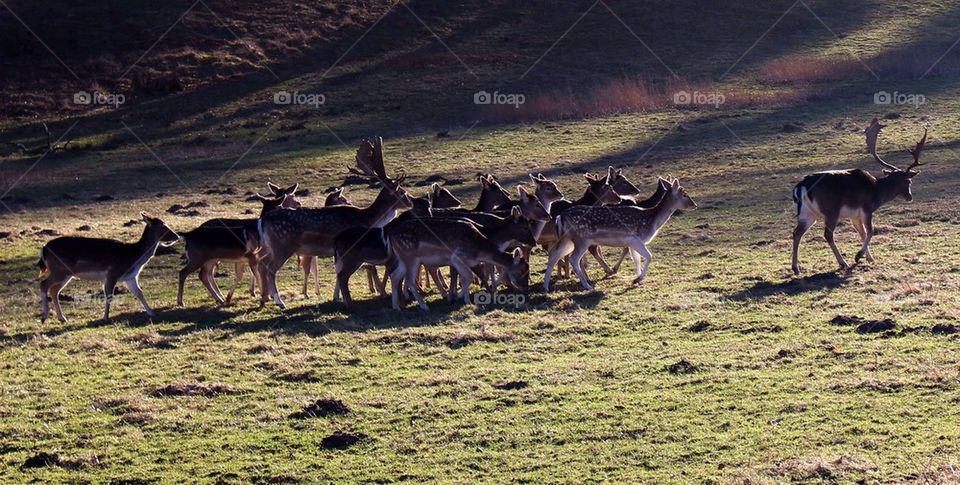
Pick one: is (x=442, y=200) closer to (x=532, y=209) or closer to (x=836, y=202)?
(x=532, y=209)

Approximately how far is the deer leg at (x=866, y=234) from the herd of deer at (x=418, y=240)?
2 centimetres

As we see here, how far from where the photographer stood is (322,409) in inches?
465

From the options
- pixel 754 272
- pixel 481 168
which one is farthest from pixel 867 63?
pixel 754 272

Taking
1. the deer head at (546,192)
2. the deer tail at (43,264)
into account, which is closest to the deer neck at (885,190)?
the deer head at (546,192)

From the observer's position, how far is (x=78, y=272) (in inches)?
663

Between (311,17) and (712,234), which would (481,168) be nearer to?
(712,234)

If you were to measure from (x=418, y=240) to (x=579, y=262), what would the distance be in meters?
2.32

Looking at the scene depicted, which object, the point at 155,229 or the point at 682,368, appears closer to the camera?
the point at 682,368

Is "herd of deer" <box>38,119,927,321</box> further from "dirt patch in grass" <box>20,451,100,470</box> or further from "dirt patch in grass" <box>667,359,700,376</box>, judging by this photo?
"dirt patch in grass" <box>20,451,100,470</box>

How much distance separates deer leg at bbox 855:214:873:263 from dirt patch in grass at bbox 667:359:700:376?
5802mm

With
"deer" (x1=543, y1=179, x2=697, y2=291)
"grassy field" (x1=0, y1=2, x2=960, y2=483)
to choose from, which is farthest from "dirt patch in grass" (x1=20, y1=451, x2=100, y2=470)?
"deer" (x1=543, y1=179, x2=697, y2=291)

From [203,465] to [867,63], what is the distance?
125ft

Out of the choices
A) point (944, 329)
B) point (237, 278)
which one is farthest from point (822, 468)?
point (237, 278)

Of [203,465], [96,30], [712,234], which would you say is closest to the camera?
[203,465]
